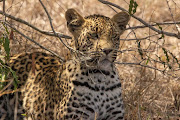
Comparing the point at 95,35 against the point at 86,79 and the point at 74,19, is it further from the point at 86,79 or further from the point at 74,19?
the point at 86,79

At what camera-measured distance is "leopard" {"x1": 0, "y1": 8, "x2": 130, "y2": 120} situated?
4.73 m

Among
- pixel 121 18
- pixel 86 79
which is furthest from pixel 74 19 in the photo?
pixel 86 79

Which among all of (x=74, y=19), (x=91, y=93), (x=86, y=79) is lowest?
(x=91, y=93)

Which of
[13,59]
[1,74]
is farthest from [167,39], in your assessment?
[1,74]

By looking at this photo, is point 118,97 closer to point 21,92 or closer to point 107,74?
point 107,74

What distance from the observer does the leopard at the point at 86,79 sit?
4727mm

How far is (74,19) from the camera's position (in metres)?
4.95

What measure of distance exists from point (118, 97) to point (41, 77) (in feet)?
3.74

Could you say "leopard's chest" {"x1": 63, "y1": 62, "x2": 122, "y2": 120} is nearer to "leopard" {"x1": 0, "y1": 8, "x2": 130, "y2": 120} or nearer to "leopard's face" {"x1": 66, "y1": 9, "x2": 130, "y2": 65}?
"leopard" {"x1": 0, "y1": 8, "x2": 130, "y2": 120}

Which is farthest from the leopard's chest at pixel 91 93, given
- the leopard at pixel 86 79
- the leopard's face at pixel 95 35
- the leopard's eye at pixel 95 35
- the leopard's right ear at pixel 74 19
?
the leopard's right ear at pixel 74 19

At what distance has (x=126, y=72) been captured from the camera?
24.4ft

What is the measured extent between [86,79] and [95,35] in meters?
0.58

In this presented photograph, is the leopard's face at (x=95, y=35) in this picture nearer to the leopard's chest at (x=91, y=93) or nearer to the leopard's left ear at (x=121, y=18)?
the leopard's left ear at (x=121, y=18)

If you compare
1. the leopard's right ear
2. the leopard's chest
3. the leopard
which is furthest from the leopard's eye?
the leopard's chest
